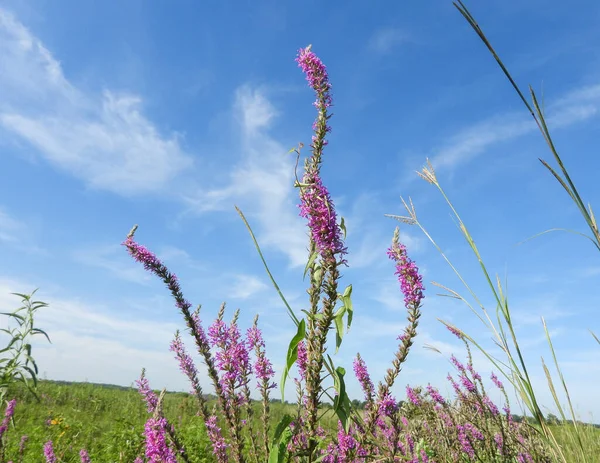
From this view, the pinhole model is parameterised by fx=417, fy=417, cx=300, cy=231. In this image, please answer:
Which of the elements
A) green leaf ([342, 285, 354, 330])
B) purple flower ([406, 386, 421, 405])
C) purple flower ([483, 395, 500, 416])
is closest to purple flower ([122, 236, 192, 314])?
green leaf ([342, 285, 354, 330])

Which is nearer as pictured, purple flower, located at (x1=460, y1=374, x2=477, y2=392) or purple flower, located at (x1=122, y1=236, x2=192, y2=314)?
purple flower, located at (x1=122, y1=236, x2=192, y2=314)

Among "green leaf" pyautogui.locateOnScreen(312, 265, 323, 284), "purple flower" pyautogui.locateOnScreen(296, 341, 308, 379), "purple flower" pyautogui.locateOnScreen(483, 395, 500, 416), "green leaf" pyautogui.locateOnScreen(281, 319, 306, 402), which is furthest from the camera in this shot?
"purple flower" pyautogui.locateOnScreen(483, 395, 500, 416)

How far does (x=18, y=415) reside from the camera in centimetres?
1123

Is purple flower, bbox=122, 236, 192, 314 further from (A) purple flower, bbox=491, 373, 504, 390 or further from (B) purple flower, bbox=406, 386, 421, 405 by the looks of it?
(A) purple flower, bbox=491, 373, 504, 390

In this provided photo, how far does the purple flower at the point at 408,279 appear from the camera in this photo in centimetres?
264

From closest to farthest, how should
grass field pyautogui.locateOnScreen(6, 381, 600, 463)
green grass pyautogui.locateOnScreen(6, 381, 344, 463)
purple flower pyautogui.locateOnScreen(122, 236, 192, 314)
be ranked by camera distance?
purple flower pyautogui.locateOnScreen(122, 236, 192, 314) < grass field pyautogui.locateOnScreen(6, 381, 600, 463) < green grass pyautogui.locateOnScreen(6, 381, 344, 463)

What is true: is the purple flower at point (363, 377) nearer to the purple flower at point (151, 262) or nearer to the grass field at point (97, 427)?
the grass field at point (97, 427)

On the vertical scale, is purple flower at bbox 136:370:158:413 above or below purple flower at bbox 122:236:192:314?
below

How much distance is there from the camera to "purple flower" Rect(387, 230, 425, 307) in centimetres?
264

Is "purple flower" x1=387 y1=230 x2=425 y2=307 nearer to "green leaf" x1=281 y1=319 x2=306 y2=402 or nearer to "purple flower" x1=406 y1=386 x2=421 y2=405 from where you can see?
"green leaf" x1=281 y1=319 x2=306 y2=402

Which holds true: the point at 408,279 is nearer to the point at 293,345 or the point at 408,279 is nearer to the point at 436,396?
the point at 293,345

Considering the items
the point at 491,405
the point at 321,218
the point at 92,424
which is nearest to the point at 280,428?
the point at 321,218

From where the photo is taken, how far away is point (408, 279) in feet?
8.78

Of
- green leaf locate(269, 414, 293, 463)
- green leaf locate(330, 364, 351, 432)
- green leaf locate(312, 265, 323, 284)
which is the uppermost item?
green leaf locate(312, 265, 323, 284)
